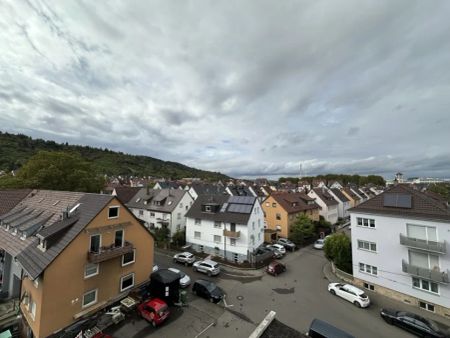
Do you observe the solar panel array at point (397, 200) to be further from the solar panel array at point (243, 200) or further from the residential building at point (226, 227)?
the solar panel array at point (243, 200)

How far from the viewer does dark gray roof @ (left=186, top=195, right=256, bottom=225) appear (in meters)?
31.2

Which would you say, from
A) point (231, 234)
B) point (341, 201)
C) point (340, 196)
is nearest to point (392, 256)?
point (231, 234)

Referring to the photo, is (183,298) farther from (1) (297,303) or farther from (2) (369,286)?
(2) (369,286)

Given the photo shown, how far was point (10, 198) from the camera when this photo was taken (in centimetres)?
2697

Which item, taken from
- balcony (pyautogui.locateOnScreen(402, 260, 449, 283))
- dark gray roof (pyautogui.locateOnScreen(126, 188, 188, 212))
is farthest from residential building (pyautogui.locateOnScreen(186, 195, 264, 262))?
balcony (pyautogui.locateOnScreen(402, 260, 449, 283))

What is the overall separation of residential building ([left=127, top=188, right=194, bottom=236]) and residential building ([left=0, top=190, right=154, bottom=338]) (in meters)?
17.3

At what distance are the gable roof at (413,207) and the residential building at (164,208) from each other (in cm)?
2891

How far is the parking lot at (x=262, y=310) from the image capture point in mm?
16125

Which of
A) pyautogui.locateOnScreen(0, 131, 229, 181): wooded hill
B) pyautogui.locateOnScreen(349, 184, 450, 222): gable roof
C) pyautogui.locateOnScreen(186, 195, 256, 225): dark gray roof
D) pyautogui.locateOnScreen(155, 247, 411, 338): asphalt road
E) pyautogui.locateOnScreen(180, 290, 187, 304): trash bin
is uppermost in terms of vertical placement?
pyautogui.locateOnScreen(0, 131, 229, 181): wooded hill

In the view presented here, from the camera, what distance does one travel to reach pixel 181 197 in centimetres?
4088

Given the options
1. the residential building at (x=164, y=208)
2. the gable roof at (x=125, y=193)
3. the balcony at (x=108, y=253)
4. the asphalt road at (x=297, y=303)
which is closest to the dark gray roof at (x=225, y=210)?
the residential building at (x=164, y=208)

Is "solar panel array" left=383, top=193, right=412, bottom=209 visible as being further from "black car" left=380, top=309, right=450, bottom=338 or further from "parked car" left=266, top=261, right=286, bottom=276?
"parked car" left=266, top=261, right=286, bottom=276

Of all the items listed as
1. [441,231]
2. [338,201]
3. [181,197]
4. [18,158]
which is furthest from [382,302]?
[18,158]

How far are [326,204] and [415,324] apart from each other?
3832cm
